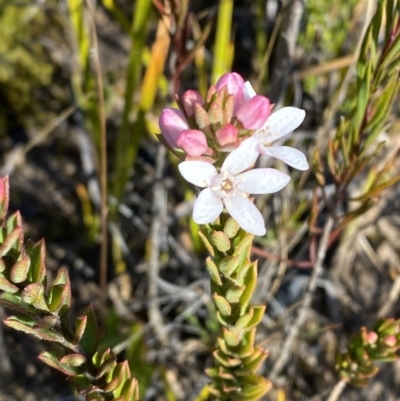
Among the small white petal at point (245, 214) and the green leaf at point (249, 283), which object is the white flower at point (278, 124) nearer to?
the small white petal at point (245, 214)

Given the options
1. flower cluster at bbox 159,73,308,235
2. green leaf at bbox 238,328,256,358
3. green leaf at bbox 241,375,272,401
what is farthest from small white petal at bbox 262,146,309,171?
green leaf at bbox 241,375,272,401

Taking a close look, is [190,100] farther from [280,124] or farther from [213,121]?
[280,124]

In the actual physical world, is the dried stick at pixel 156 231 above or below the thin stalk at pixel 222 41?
below

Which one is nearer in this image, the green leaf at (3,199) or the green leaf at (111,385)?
the green leaf at (3,199)

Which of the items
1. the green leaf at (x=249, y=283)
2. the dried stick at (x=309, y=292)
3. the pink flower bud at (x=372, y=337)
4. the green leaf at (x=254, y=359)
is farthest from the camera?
Result: the dried stick at (x=309, y=292)

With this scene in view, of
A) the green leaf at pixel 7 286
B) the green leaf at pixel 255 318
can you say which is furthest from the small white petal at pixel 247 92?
the green leaf at pixel 7 286

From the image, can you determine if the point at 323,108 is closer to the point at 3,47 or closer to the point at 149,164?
the point at 149,164

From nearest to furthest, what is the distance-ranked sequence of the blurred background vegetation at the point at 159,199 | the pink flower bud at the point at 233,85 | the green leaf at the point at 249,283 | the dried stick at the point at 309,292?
the pink flower bud at the point at 233,85 < the green leaf at the point at 249,283 < the dried stick at the point at 309,292 < the blurred background vegetation at the point at 159,199
